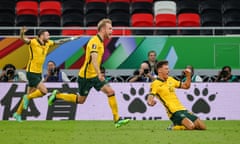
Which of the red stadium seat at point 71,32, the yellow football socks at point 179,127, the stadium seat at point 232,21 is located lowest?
the yellow football socks at point 179,127

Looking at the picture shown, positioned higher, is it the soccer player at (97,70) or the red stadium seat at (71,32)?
the red stadium seat at (71,32)

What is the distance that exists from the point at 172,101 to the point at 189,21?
9689 mm

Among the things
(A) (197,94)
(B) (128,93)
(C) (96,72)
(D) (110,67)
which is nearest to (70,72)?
(D) (110,67)

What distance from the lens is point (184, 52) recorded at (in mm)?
20438

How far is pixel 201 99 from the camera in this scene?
18.6m

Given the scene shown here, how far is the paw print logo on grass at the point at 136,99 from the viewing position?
18.5 meters

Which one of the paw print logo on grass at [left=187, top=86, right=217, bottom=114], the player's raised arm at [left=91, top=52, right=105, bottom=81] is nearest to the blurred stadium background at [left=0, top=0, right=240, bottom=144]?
the paw print logo on grass at [left=187, top=86, right=217, bottom=114]

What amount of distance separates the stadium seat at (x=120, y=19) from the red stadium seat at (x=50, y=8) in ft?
6.19

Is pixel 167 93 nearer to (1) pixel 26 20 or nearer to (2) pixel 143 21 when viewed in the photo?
(2) pixel 143 21

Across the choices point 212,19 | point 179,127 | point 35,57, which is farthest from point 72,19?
point 179,127

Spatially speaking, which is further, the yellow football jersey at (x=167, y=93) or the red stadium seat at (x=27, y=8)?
the red stadium seat at (x=27, y=8)

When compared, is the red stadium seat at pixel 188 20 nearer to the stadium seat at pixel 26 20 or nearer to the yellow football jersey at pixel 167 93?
the stadium seat at pixel 26 20

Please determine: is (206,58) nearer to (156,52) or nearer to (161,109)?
(156,52)

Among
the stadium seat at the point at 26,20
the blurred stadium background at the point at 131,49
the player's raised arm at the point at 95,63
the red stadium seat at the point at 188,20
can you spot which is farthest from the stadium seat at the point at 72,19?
the player's raised arm at the point at 95,63
